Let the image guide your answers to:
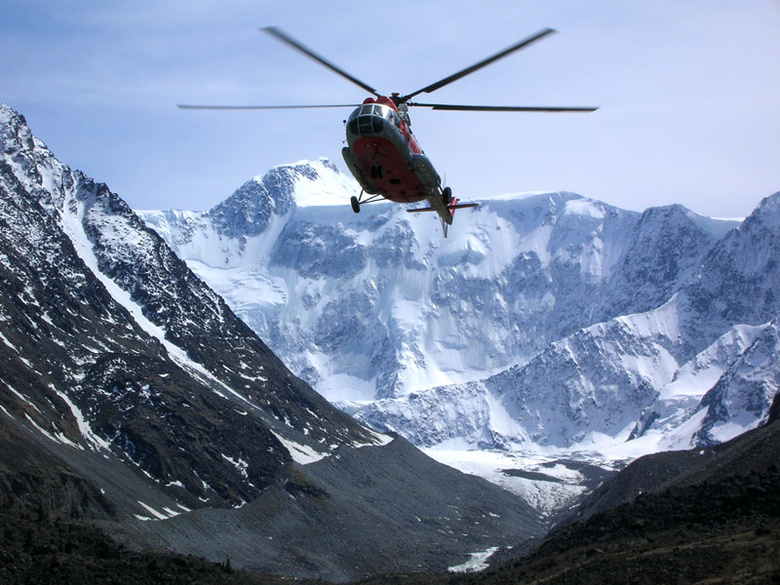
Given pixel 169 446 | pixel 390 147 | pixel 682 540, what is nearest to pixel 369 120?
pixel 390 147

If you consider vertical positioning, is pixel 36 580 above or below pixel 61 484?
below

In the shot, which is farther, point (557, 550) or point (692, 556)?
point (557, 550)

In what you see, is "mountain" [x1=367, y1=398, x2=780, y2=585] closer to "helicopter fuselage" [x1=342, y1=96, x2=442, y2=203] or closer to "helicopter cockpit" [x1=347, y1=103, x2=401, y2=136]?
"helicopter fuselage" [x1=342, y1=96, x2=442, y2=203]

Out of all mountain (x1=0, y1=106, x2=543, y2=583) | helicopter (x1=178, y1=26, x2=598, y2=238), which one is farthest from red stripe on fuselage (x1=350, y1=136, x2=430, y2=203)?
mountain (x1=0, y1=106, x2=543, y2=583)

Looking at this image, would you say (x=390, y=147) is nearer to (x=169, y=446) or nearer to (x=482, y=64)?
(x=482, y=64)

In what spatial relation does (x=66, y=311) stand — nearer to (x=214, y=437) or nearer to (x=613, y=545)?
(x=214, y=437)

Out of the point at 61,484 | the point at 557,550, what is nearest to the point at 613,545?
the point at 557,550
